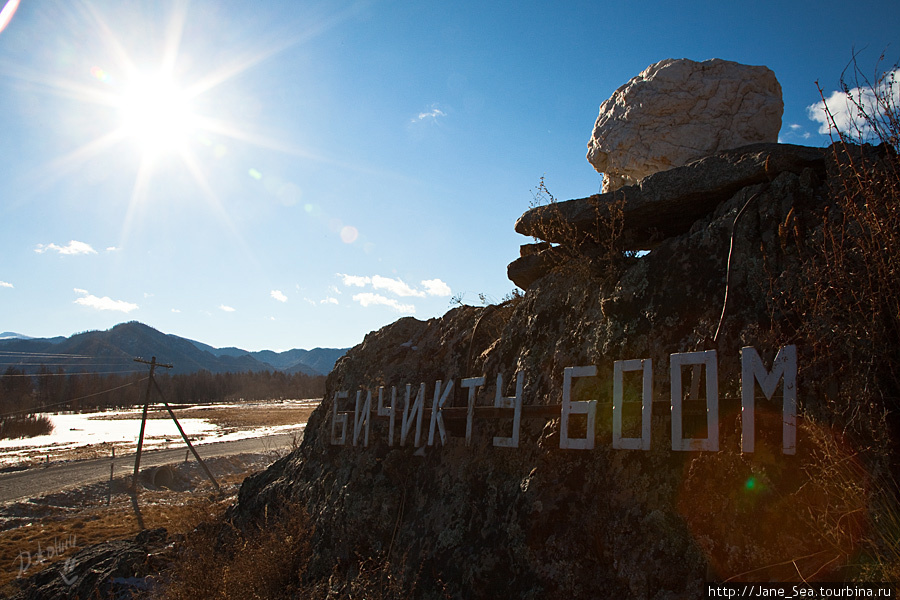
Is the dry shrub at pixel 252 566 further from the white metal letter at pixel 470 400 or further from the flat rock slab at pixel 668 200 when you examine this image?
the flat rock slab at pixel 668 200

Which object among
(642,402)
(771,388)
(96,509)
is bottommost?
(96,509)

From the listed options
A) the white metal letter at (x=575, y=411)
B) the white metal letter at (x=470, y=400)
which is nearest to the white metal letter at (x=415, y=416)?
the white metal letter at (x=470, y=400)

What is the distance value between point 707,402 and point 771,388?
0.42 m

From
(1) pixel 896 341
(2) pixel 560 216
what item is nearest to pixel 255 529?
(2) pixel 560 216

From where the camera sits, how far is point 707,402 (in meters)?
3.63

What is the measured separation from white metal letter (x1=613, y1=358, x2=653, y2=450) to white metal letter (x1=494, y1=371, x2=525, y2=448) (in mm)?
1143

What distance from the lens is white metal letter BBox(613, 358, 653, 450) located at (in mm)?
3963

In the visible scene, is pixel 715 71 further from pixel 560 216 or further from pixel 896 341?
pixel 896 341

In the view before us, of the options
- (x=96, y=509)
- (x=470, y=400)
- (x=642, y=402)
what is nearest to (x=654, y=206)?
(x=642, y=402)

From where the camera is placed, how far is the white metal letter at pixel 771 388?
3.18 meters

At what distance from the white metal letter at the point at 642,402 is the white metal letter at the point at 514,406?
3.75 feet

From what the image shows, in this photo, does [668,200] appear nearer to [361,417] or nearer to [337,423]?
[361,417]

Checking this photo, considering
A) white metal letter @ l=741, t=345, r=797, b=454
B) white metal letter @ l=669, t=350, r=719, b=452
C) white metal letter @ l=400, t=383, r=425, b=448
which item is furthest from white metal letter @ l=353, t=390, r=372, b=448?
white metal letter @ l=741, t=345, r=797, b=454

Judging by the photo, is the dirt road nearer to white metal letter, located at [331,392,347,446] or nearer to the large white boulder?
white metal letter, located at [331,392,347,446]
